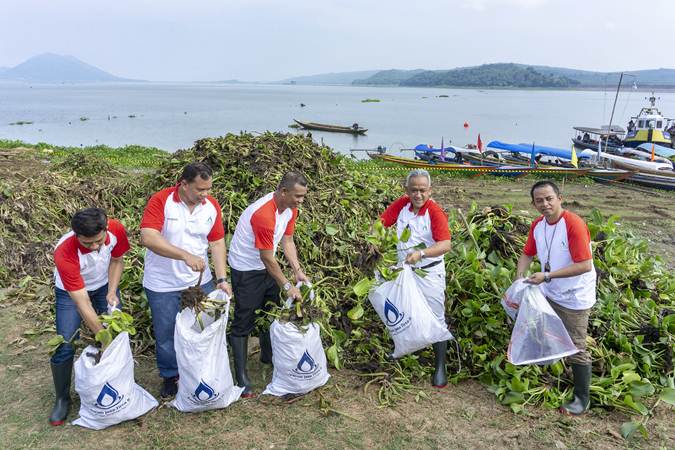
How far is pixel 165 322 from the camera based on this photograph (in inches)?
142

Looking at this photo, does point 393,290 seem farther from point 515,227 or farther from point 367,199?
point 367,199

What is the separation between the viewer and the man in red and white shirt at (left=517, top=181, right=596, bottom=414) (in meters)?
3.39

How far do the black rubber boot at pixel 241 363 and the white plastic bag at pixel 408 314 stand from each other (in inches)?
43.5

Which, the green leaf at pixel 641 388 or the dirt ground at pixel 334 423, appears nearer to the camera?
the dirt ground at pixel 334 423

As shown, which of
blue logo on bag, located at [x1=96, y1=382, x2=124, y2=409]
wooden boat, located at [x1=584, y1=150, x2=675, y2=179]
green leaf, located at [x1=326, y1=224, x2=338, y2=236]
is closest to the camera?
blue logo on bag, located at [x1=96, y1=382, x2=124, y2=409]

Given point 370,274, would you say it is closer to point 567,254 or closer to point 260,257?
point 260,257

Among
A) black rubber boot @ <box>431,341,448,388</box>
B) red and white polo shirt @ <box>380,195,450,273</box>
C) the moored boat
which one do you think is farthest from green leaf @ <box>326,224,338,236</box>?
the moored boat

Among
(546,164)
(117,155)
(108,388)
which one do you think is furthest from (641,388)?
(117,155)

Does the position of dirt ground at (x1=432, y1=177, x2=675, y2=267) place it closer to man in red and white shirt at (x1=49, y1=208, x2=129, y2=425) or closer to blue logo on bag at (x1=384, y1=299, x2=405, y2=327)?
blue logo on bag at (x1=384, y1=299, x2=405, y2=327)

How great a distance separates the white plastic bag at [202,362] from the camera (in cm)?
339

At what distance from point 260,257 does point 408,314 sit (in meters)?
1.19

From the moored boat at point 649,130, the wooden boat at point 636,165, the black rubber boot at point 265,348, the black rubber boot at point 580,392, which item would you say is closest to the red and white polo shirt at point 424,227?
the black rubber boot at point 580,392

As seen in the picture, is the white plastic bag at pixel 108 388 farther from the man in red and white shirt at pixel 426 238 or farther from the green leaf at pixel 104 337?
the man in red and white shirt at pixel 426 238

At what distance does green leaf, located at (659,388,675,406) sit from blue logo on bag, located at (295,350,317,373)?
8.30 feet
